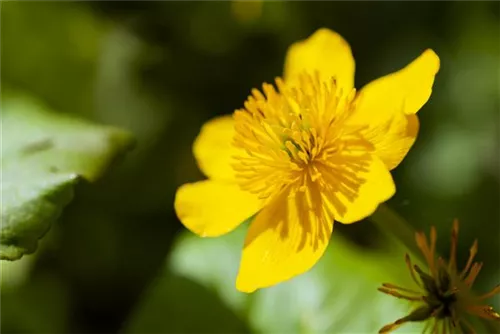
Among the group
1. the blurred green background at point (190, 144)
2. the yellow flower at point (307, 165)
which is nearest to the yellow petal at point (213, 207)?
the yellow flower at point (307, 165)

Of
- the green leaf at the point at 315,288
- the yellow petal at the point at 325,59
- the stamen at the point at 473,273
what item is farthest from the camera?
the green leaf at the point at 315,288

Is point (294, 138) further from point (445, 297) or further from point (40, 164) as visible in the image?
point (40, 164)

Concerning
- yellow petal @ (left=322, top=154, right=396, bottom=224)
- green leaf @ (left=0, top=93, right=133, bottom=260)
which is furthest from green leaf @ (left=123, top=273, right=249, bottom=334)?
yellow petal @ (left=322, top=154, right=396, bottom=224)

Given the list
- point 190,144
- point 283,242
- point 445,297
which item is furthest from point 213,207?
point 190,144

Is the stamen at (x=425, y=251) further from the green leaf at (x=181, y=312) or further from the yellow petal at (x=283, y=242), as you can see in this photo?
the green leaf at (x=181, y=312)

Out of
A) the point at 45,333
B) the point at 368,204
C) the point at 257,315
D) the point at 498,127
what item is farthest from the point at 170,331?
the point at 498,127

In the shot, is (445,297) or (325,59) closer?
(445,297)

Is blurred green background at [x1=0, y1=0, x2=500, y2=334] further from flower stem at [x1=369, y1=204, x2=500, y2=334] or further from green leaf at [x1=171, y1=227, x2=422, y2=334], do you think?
flower stem at [x1=369, y1=204, x2=500, y2=334]
